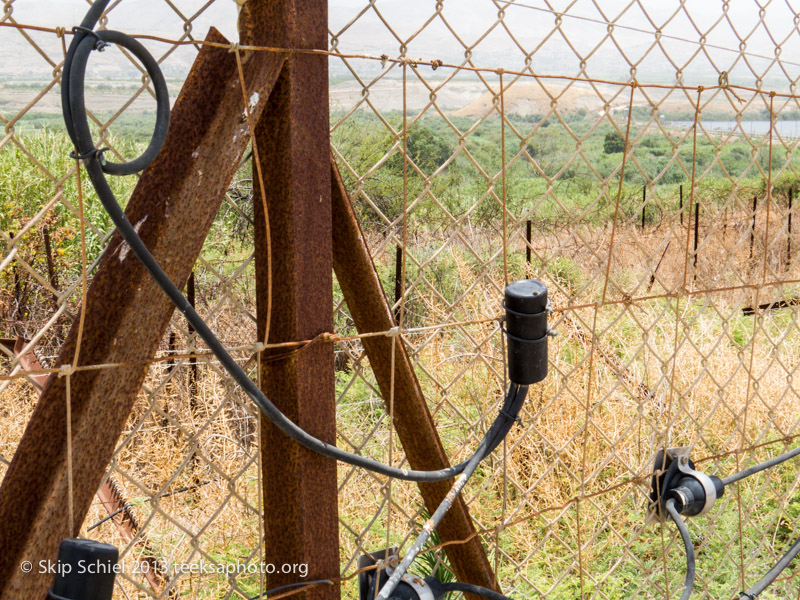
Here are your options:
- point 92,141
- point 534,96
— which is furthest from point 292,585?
point 534,96

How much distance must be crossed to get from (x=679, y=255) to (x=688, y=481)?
6.51 meters

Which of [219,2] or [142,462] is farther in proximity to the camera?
[142,462]

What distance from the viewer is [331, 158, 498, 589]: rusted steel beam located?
1.20 m

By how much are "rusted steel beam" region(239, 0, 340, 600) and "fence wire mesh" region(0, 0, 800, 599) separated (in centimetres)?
5

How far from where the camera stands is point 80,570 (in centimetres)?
83

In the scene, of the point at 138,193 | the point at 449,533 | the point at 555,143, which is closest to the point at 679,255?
the point at 449,533

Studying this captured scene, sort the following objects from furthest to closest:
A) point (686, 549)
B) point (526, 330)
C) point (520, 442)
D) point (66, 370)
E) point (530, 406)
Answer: point (530, 406), point (520, 442), point (686, 549), point (526, 330), point (66, 370)

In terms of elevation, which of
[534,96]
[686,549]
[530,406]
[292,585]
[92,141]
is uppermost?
[534,96]

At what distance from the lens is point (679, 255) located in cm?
775

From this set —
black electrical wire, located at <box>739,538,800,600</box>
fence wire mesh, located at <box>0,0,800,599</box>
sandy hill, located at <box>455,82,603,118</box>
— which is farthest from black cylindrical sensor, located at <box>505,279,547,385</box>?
black electrical wire, located at <box>739,538,800,600</box>

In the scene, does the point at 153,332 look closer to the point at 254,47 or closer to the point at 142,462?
the point at 254,47

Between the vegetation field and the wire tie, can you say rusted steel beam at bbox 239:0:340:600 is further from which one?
the wire tie

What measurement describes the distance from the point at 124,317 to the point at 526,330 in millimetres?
652

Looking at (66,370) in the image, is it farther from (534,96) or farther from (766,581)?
(534,96)
